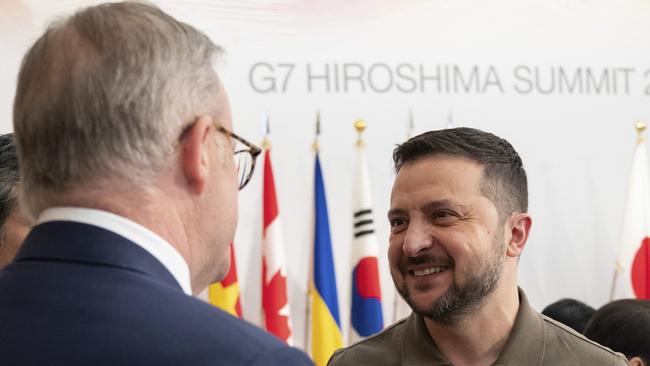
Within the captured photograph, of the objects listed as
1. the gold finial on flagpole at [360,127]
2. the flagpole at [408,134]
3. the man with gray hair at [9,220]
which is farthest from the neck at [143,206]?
the flagpole at [408,134]

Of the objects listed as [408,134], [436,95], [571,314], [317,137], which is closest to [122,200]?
[571,314]

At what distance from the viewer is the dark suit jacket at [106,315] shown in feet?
3.81

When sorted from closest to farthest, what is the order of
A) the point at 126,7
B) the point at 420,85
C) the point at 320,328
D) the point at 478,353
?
the point at 126,7, the point at 478,353, the point at 320,328, the point at 420,85

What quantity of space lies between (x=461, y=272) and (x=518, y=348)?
0.76 feet

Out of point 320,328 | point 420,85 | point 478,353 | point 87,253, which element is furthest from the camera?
point 420,85

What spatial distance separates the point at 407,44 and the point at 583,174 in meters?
1.43

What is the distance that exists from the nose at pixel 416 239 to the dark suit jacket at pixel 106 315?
1.23 meters

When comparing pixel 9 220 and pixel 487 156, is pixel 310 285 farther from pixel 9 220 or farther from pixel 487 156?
pixel 9 220

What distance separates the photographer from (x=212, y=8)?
601cm

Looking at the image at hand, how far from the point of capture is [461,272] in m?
2.46

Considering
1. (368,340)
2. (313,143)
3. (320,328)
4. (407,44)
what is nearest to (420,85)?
(407,44)

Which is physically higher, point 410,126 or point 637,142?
point 410,126

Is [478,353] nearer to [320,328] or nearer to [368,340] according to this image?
[368,340]

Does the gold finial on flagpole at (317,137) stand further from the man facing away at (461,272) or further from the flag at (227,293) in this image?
the man facing away at (461,272)
